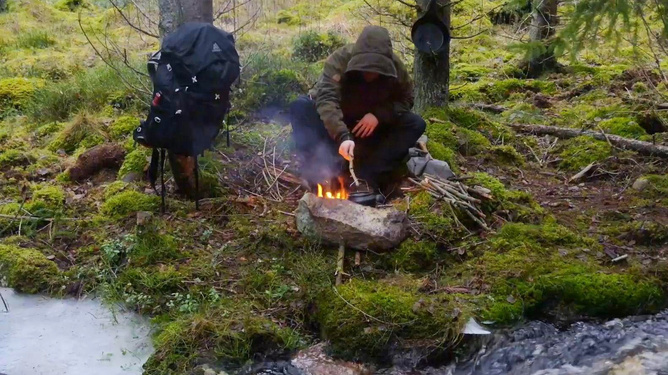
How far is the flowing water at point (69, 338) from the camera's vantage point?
12.3 ft

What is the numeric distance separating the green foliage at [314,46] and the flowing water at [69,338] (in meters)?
7.28

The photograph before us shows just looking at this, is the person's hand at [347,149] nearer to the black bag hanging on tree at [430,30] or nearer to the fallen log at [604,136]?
the black bag hanging on tree at [430,30]

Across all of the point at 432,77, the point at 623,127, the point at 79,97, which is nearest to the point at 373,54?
the point at 432,77

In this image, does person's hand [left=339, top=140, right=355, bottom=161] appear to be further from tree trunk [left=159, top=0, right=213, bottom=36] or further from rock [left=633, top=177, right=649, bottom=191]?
rock [left=633, top=177, right=649, bottom=191]

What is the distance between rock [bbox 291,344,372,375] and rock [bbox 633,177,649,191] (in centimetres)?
354

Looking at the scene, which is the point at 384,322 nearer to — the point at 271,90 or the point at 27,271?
the point at 27,271

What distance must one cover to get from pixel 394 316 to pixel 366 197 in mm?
1403

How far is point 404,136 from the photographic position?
17.9 feet

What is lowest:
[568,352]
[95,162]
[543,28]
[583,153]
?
[568,352]

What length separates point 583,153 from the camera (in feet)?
22.2

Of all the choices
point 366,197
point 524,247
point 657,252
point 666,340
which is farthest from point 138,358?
point 657,252

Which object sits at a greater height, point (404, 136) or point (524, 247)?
point (404, 136)

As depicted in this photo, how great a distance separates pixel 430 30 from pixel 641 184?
2.58 meters

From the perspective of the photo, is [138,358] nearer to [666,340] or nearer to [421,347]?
[421,347]
